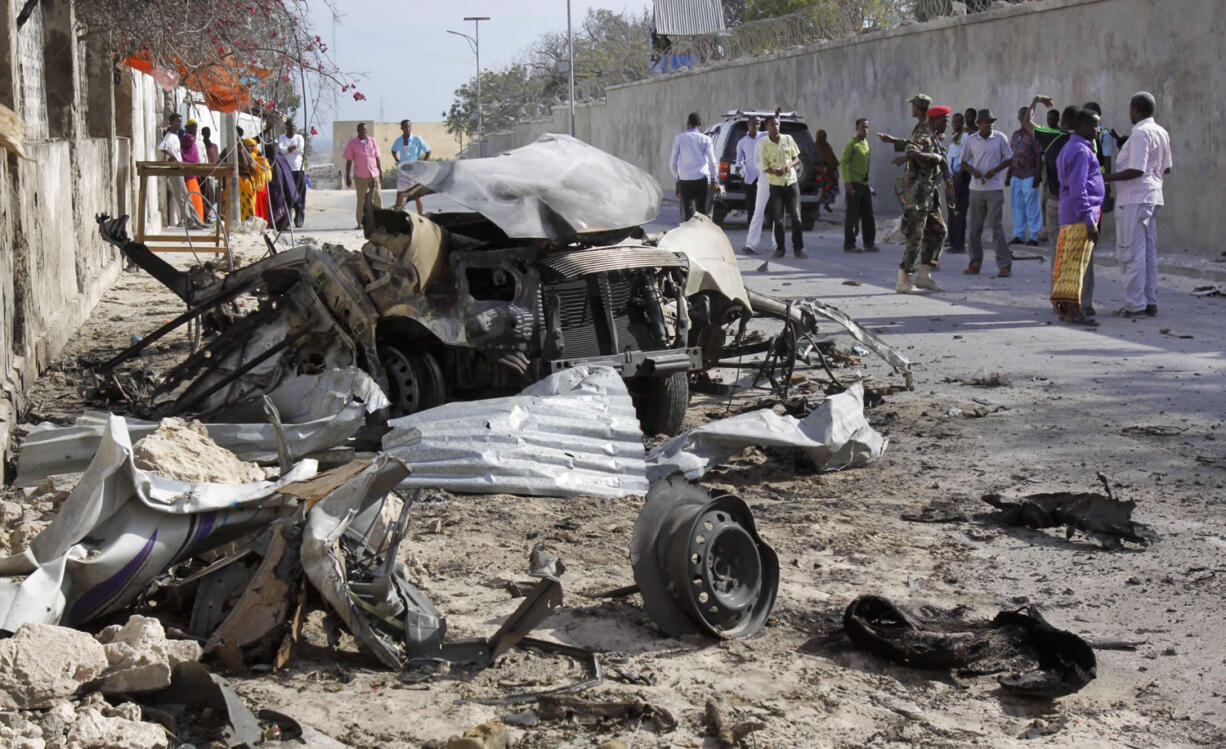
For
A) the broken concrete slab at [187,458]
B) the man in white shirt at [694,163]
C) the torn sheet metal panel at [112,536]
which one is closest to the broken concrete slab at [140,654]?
the torn sheet metal panel at [112,536]

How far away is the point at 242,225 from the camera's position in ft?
71.9

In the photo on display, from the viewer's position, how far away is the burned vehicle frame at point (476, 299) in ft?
23.0

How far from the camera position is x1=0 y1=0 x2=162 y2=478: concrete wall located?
27.8ft

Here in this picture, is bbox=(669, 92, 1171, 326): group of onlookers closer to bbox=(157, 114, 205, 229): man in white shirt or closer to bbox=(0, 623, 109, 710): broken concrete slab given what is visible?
bbox=(157, 114, 205, 229): man in white shirt

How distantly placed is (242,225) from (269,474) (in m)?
16.6

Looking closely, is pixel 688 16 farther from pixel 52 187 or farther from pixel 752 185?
pixel 52 187

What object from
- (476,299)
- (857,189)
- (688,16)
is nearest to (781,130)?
(857,189)

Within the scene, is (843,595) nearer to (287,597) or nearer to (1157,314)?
(287,597)

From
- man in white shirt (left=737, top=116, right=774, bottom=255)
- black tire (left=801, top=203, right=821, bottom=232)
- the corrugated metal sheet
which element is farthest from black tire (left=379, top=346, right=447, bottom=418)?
the corrugated metal sheet

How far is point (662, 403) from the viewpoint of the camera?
7.57m

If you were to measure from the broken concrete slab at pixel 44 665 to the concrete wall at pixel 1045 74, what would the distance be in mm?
16643

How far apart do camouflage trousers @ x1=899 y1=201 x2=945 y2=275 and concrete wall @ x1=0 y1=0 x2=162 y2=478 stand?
8.54m

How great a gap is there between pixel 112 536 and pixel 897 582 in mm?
2920

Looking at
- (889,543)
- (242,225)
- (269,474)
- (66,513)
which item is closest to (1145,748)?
(889,543)
